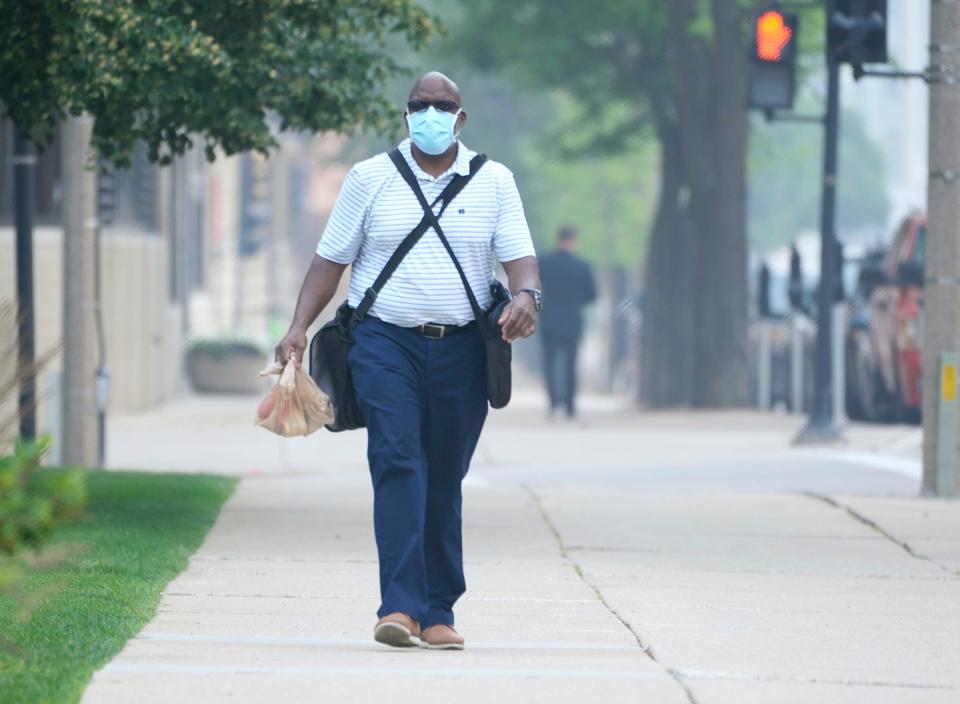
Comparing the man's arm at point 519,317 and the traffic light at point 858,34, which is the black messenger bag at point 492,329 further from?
the traffic light at point 858,34

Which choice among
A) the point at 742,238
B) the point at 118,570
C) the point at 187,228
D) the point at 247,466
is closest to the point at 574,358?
the point at 742,238

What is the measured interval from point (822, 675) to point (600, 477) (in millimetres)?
8504

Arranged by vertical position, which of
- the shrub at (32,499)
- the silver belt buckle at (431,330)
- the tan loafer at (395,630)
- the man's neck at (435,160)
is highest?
the man's neck at (435,160)

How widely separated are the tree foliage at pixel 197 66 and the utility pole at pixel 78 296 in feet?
8.78

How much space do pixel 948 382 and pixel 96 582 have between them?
653 cm

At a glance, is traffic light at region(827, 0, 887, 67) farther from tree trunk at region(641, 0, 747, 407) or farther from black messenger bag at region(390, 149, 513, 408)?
tree trunk at region(641, 0, 747, 407)

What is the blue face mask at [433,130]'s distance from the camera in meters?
7.39

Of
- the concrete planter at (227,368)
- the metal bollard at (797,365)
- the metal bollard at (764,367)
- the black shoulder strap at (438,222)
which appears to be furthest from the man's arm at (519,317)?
the concrete planter at (227,368)

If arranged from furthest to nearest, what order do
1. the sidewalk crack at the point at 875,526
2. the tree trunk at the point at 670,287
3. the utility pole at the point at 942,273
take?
the tree trunk at the point at 670,287 < the utility pole at the point at 942,273 < the sidewalk crack at the point at 875,526

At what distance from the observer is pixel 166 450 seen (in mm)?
18984

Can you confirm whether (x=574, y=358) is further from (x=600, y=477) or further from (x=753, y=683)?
(x=753, y=683)

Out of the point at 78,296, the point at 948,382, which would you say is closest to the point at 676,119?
the point at 78,296

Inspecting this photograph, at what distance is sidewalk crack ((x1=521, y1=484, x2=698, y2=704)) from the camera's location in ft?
22.6

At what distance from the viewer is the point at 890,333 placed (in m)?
23.0
